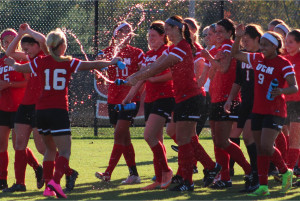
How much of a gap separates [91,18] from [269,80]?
25.5 feet

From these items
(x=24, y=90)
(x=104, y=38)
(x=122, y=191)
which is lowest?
(x=122, y=191)

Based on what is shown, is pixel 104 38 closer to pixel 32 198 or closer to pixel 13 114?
pixel 13 114

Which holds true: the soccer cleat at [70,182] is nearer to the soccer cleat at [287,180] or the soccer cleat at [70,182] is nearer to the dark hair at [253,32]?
the soccer cleat at [287,180]

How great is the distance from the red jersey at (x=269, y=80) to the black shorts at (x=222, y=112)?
21.9 inches

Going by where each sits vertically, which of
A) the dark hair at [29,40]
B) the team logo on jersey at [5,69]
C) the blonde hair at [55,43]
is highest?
the dark hair at [29,40]

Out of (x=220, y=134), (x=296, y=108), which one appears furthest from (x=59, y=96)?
(x=296, y=108)

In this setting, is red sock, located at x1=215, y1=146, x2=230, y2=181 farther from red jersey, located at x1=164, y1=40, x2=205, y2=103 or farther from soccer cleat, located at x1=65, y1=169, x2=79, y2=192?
soccer cleat, located at x1=65, y1=169, x2=79, y2=192

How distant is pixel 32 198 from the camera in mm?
6516

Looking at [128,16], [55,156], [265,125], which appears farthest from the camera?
[128,16]

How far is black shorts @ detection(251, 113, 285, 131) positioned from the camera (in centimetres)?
642

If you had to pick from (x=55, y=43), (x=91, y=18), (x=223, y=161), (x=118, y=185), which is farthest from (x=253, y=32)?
(x=91, y=18)

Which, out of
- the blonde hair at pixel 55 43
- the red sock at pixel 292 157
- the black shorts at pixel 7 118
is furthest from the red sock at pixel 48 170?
the red sock at pixel 292 157

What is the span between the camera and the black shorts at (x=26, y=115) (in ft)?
23.1

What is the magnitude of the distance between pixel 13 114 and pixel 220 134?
2.35m
